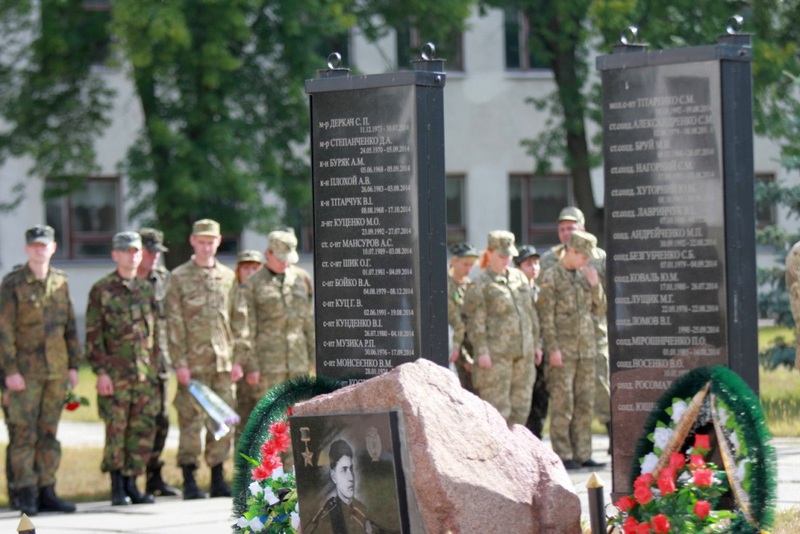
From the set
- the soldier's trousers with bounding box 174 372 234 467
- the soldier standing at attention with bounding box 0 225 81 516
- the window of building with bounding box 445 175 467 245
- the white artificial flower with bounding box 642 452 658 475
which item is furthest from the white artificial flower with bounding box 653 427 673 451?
the window of building with bounding box 445 175 467 245

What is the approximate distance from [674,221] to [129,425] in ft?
18.5

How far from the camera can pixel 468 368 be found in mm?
14539

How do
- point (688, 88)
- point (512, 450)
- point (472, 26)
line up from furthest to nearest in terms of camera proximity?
point (472, 26), point (688, 88), point (512, 450)

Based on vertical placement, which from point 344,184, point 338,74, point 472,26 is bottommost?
point 344,184

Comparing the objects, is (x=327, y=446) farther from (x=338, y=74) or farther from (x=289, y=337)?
(x=289, y=337)

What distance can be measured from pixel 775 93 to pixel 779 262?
389 inches

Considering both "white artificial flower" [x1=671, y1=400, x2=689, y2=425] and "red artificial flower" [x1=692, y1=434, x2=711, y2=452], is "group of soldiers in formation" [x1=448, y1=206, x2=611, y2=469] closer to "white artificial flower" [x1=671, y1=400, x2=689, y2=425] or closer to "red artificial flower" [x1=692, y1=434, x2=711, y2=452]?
"white artificial flower" [x1=671, y1=400, x2=689, y2=425]

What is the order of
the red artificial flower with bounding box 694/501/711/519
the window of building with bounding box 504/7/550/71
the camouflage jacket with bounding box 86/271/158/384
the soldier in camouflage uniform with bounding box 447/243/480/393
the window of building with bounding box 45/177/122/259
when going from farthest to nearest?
1. the window of building with bounding box 504/7/550/71
2. the window of building with bounding box 45/177/122/259
3. the soldier in camouflage uniform with bounding box 447/243/480/393
4. the camouflage jacket with bounding box 86/271/158/384
5. the red artificial flower with bounding box 694/501/711/519

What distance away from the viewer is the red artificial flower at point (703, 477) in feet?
24.8

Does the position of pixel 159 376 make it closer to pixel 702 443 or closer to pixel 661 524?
pixel 702 443

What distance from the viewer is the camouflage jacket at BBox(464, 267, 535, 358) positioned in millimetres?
14156

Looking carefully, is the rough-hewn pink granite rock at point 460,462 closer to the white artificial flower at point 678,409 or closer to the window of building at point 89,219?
the white artificial flower at point 678,409

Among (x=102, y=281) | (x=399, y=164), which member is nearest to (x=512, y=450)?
(x=399, y=164)

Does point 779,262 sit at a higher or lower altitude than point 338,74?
lower
